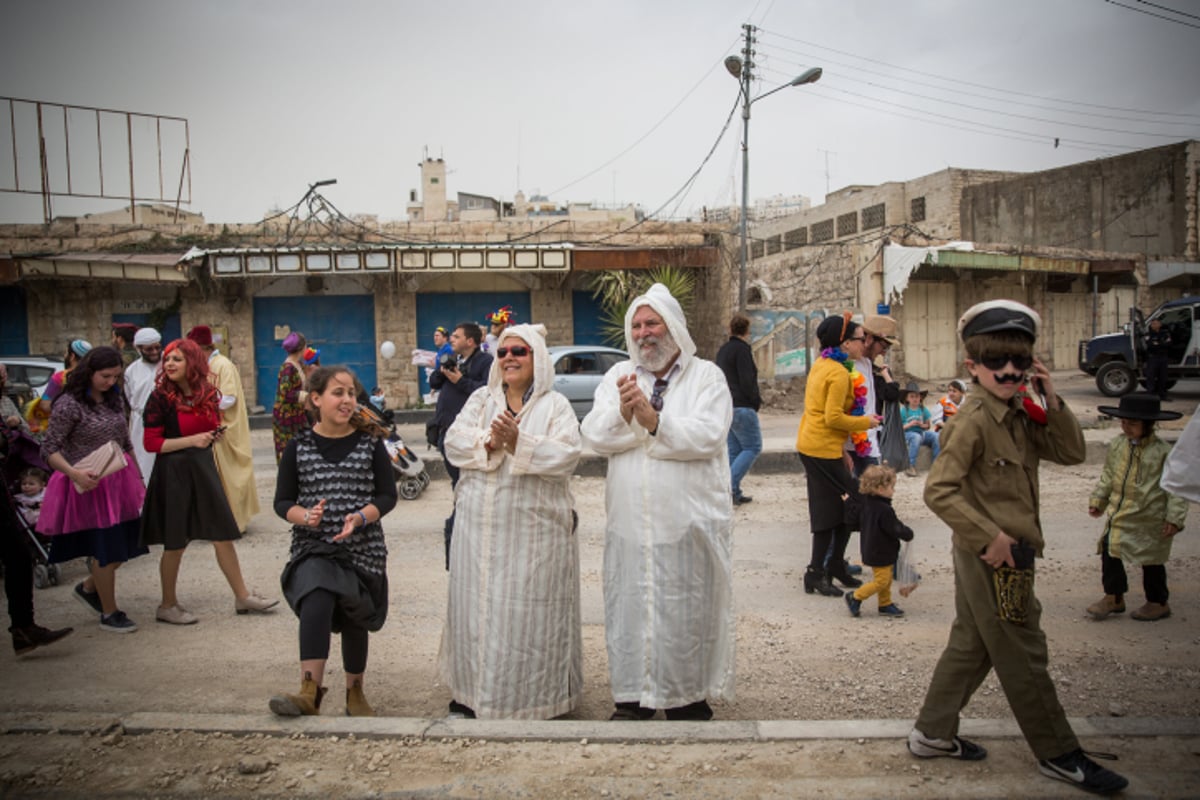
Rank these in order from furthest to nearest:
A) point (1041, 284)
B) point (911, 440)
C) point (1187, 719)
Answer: point (1041, 284) < point (911, 440) < point (1187, 719)

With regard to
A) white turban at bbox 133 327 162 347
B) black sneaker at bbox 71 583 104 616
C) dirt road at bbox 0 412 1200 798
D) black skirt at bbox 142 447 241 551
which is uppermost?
white turban at bbox 133 327 162 347

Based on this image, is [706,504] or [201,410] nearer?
[706,504]

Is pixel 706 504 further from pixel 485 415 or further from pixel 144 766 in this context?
pixel 144 766

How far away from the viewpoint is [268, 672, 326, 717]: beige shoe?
10.8ft

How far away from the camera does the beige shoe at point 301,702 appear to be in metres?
3.29

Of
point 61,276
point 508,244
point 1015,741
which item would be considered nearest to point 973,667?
point 1015,741

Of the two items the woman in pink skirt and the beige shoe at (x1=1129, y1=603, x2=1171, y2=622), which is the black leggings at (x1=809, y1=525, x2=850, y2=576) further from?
the woman in pink skirt

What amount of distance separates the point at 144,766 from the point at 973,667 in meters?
3.05

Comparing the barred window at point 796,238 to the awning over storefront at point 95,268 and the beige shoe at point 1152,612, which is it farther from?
the beige shoe at point 1152,612

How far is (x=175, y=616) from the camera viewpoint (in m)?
5.06

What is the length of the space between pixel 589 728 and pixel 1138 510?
3.47 metres

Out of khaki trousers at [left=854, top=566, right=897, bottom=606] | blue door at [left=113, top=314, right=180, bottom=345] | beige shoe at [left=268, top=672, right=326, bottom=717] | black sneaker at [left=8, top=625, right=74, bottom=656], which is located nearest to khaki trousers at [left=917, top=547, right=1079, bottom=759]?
khaki trousers at [left=854, top=566, right=897, bottom=606]

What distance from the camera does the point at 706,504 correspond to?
3422mm

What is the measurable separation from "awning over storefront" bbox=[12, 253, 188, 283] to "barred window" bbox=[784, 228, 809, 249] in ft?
56.5
